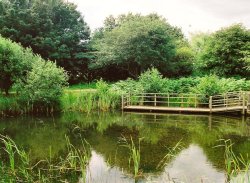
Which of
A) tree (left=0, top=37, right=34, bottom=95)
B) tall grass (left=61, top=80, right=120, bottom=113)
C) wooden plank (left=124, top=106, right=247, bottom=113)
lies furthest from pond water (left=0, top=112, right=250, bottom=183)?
tree (left=0, top=37, right=34, bottom=95)

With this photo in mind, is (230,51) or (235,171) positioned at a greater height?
(230,51)

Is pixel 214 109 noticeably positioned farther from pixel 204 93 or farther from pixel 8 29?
pixel 8 29

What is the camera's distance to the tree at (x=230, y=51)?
103ft

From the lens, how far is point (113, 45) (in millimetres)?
35031

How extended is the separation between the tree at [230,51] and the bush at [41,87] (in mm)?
15592

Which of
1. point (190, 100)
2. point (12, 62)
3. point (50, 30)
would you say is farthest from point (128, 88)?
point (50, 30)

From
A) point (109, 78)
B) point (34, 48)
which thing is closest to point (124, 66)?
point (109, 78)

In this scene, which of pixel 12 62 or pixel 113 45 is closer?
pixel 12 62

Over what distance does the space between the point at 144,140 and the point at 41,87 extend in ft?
35.6

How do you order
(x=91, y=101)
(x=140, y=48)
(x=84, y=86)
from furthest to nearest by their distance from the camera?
(x=84, y=86), (x=140, y=48), (x=91, y=101)

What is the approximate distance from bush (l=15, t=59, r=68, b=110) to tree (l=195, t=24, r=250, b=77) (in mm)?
15592

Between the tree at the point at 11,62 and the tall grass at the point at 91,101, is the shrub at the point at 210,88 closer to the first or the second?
the tall grass at the point at 91,101

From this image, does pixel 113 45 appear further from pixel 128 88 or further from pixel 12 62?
pixel 12 62

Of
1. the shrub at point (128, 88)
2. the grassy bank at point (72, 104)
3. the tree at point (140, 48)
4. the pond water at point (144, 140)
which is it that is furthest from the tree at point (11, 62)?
the tree at point (140, 48)
